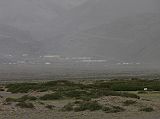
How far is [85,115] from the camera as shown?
2992cm

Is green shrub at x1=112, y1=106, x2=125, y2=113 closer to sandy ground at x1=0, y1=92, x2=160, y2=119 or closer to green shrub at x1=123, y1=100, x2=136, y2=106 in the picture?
sandy ground at x1=0, y1=92, x2=160, y2=119

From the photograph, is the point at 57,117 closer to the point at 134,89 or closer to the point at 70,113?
the point at 70,113

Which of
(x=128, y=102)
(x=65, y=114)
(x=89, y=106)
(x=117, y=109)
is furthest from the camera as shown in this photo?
(x=128, y=102)

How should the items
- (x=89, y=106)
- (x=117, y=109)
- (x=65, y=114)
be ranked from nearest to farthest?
(x=65, y=114), (x=117, y=109), (x=89, y=106)

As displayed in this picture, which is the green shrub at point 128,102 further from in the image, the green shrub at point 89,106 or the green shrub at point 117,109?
the green shrub at point 89,106

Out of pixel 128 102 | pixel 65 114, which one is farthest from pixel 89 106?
pixel 128 102

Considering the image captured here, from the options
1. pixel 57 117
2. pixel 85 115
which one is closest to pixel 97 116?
pixel 85 115

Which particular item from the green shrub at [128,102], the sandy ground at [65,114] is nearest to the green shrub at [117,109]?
the sandy ground at [65,114]

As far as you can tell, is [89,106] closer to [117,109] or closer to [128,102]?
[117,109]

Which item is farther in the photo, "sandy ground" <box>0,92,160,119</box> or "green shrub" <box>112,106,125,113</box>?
"green shrub" <box>112,106,125,113</box>

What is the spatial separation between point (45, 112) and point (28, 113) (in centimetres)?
139

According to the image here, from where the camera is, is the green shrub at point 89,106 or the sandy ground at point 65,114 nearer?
the sandy ground at point 65,114

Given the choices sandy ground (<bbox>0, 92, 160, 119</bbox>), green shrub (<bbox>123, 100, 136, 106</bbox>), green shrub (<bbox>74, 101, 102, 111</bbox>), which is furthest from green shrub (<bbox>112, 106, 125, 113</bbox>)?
green shrub (<bbox>123, 100, 136, 106</bbox>)

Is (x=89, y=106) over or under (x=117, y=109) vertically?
over
